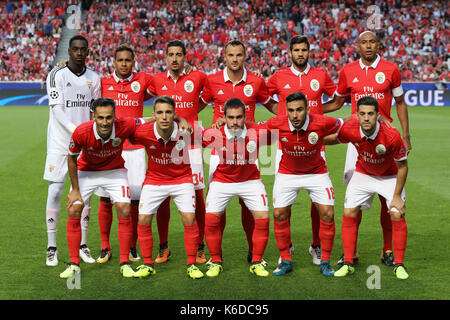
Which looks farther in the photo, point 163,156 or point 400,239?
point 163,156

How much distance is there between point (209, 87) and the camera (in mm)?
6559

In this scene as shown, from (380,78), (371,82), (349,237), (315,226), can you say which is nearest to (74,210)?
(315,226)

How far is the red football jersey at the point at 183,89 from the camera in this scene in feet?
21.4

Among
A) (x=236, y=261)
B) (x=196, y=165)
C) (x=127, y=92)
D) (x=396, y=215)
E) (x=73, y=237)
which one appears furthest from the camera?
(x=127, y=92)

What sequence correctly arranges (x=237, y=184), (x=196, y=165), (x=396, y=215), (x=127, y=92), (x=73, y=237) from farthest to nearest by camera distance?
1. (x=127, y=92)
2. (x=196, y=165)
3. (x=237, y=184)
4. (x=73, y=237)
5. (x=396, y=215)

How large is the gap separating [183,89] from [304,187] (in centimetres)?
167

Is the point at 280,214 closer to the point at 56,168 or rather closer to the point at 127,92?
the point at 127,92

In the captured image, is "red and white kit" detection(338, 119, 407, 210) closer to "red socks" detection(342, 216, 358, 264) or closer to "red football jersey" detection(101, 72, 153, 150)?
"red socks" detection(342, 216, 358, 264)

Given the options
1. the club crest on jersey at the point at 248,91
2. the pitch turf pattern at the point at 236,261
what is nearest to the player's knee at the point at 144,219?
the pitch turf pattern at the point at 236,261

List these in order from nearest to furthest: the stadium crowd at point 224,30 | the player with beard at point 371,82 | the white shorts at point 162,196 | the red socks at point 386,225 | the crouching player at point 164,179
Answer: the crouching player at point 164,179 → the white shorts at point 162,196 → the red socks at point 386,225 → the player with beard at point 371,82 → the stadium crowd at point 224,30

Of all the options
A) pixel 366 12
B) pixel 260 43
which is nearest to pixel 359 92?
pixel 260 43

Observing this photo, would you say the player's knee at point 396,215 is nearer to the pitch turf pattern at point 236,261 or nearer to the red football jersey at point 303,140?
the pitch turf pattern at point 236,261
